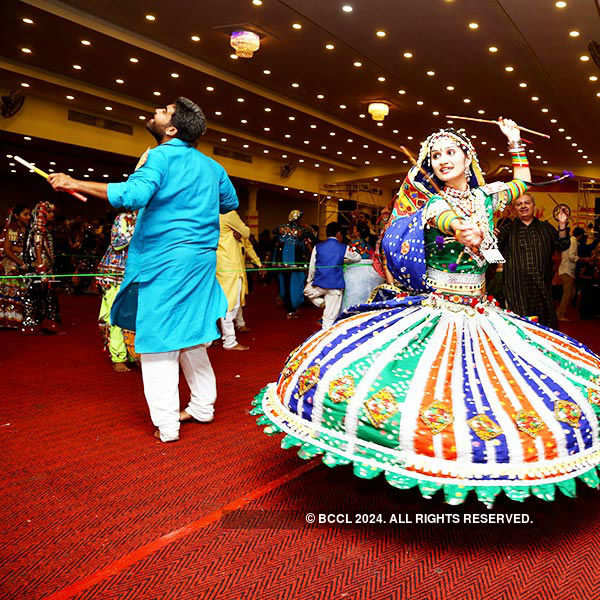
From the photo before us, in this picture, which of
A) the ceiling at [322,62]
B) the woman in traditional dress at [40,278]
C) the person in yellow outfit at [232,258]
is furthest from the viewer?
the ceiling at [322,62]

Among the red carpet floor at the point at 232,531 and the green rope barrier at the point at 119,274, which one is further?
the green rope barrier at the point at 119,274

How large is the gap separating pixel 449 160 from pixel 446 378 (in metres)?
0.88

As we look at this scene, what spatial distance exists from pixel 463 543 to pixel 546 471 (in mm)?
365

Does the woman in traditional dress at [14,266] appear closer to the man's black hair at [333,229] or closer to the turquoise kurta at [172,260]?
the man's black hair at [333,229]

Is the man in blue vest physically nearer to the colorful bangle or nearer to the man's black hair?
the man's black hair

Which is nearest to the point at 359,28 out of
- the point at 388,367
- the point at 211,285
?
the point at 211,285

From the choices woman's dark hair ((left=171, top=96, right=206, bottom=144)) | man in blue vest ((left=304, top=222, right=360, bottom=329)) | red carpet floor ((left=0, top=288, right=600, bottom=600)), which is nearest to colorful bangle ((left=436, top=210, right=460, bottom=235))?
red carpet floor ((left=0, top=288, right=600, bottom=600))

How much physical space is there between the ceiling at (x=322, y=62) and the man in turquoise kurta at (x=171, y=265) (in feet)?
17.9

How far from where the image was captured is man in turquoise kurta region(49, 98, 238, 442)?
242 cm

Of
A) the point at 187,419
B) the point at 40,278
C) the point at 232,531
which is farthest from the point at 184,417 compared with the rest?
the point at 40,278

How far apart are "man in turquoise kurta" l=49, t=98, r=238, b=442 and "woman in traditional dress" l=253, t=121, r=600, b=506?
61cm

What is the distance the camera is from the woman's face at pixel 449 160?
6.86ft

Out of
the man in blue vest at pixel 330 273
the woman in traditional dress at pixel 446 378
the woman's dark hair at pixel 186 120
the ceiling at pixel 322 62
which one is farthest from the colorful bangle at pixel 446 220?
the ceiling at pixel 322 62

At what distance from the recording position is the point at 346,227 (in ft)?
21.6
